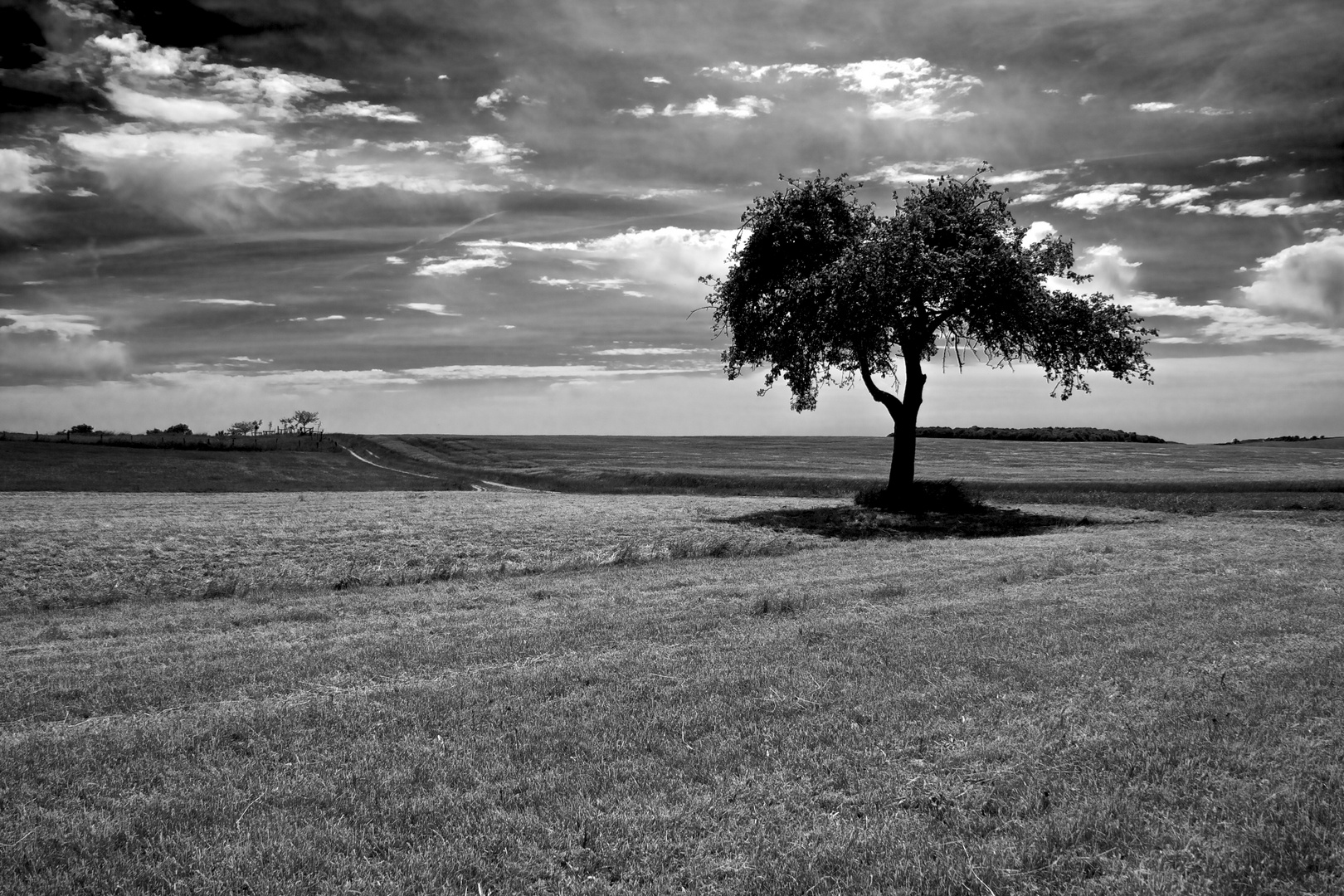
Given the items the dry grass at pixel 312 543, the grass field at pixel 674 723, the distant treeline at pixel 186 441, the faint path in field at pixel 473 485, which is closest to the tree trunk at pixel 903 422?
the dry grass at pixel 312 543

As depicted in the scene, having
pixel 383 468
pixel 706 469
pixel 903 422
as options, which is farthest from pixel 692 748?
pixel 383 468

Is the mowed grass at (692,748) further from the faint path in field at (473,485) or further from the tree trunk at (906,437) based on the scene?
the faint path in field at (473,485)

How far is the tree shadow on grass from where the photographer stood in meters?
28.8

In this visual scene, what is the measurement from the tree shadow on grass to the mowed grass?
46.3ft

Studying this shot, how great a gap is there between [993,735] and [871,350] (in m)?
26.7

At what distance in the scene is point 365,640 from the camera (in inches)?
482

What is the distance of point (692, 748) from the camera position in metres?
7.50

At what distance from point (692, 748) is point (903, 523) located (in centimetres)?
2535

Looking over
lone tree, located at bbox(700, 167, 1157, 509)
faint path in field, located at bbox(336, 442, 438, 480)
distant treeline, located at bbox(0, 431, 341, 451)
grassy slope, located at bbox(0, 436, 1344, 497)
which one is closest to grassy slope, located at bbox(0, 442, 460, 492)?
grassy slope, located at bbox(0, 436, 1344, 497)

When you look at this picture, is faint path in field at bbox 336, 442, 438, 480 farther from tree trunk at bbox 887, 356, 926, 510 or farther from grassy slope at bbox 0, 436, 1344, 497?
tree trunk at bbox 887, 356, 926, 510

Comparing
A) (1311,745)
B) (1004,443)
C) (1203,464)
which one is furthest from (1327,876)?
(1004,443)

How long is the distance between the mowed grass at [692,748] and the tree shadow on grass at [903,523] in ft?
46.3

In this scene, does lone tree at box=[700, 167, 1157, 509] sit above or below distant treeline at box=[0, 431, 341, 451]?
above

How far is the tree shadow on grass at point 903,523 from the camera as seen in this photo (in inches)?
1133
